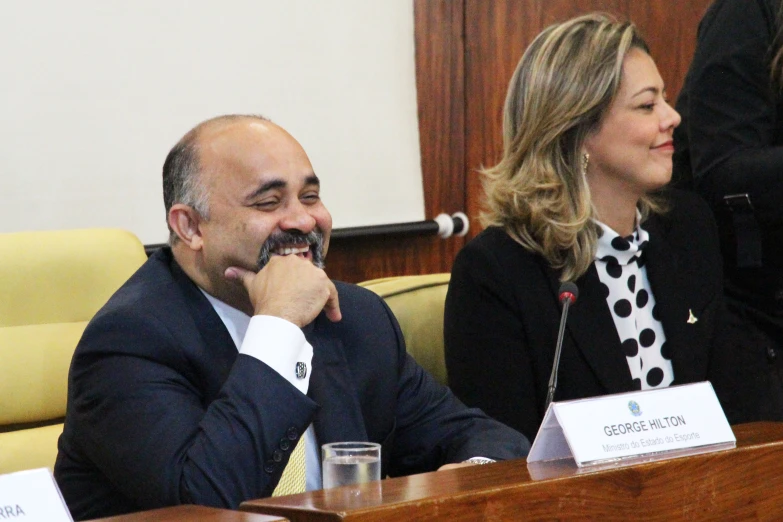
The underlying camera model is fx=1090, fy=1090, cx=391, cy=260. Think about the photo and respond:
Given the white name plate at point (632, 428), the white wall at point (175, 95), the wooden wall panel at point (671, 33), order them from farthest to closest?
the wooden wall panel at point (671, 33)
the white wall at point (175, 95)
the white name plate at point (632, 428)

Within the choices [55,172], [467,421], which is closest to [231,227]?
[467,421]

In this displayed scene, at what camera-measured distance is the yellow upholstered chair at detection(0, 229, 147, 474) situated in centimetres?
193

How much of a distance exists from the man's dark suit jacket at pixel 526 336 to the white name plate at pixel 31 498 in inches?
53.2

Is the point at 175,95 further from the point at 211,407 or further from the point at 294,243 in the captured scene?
the point at 211,407

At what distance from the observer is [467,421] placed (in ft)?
6.35

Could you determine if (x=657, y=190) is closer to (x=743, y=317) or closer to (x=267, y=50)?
(x=743, y=317)

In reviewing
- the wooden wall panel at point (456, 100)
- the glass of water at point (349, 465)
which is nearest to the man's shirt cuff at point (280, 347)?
the glass of water at point (349, 465)

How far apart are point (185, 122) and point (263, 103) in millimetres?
281

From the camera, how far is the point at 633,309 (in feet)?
7.64

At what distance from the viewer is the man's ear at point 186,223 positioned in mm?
1819

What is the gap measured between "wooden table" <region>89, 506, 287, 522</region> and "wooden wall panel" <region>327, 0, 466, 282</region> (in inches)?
97.3

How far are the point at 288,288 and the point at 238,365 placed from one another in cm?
17

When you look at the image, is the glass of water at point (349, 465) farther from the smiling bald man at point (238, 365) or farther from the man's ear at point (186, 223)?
the man's ear at point (186, 223)

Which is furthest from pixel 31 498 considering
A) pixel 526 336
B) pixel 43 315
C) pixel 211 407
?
pixel 526 336
